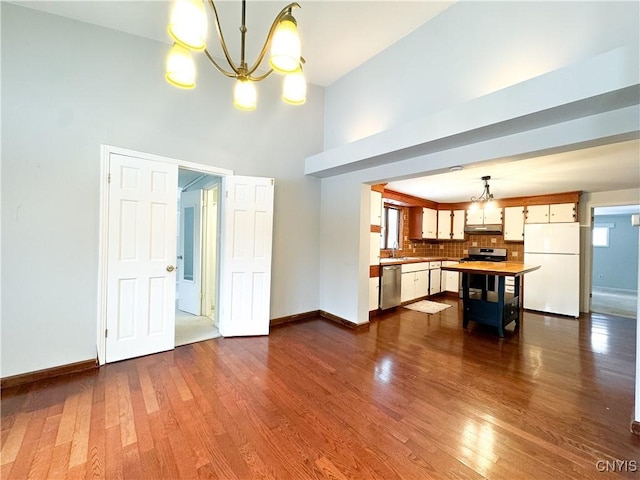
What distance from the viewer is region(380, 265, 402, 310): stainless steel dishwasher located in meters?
4.74

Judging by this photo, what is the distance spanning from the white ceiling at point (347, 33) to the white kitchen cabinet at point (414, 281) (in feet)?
6.59

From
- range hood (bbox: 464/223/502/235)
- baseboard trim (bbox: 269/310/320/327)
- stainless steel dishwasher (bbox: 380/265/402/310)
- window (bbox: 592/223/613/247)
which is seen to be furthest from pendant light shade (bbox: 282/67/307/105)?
window (bbox: 592/223/613/247)

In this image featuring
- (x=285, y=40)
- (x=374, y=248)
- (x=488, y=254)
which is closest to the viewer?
(x=285, y=40)

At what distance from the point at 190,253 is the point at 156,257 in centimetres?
159

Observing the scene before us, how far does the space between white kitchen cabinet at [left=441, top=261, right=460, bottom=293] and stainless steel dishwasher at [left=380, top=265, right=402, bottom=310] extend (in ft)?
7.03

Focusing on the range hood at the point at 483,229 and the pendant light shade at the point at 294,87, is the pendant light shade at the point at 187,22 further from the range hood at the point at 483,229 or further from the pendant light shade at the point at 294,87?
the range hood at the point at 483,229

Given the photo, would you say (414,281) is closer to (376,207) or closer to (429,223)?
(429,223)

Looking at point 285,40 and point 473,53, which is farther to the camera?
point 473,53

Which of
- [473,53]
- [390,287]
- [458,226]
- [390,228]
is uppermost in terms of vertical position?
[473,53]

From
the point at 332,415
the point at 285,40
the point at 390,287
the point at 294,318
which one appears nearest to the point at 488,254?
the point at 390,287

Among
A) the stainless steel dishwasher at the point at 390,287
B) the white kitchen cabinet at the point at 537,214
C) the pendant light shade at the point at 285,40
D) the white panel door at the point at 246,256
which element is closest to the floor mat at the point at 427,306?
the stainless steel dishwasher at the point at 390,287

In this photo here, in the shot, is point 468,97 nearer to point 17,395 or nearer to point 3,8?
point 3,8

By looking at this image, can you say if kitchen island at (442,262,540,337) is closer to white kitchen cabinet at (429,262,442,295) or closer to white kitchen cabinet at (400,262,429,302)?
white kitchen cabinet at (400,262,429,302)

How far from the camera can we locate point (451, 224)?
6.83 m
